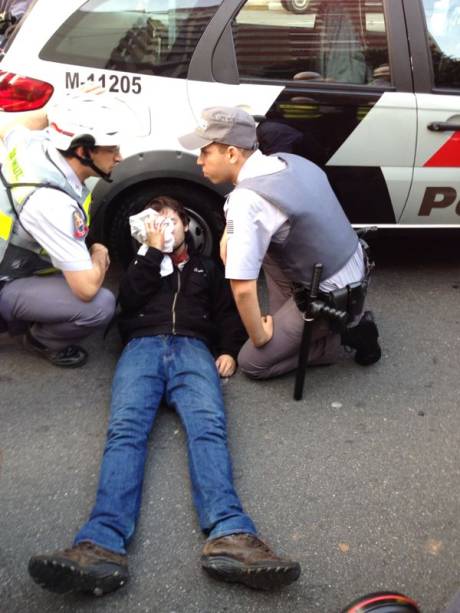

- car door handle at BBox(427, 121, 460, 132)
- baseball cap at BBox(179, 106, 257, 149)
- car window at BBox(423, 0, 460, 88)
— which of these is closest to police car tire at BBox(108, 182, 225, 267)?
baseball cap at BBox(179, 106, 257, 149)

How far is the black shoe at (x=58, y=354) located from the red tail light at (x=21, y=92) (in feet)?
3.68

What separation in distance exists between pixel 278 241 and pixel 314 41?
4.19ft

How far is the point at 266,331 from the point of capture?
2.76 metres

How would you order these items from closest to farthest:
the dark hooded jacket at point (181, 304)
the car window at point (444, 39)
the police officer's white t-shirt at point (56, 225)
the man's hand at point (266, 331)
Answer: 1. the police officer's white t-shirt at point (56, 225)
2. the man's hand at point (266, 331)
3. the dark hooded jacket at point (181, 304)
4. the car window at point (444, 39)

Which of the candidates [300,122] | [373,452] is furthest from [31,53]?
[373,452]

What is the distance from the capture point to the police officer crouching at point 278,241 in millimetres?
2434

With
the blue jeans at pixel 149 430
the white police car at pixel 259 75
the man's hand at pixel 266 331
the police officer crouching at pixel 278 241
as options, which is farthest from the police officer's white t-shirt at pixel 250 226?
the white police car at pixel 259 75

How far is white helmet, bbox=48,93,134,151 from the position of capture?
8.51 ft

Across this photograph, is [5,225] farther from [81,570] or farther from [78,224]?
[81,570]

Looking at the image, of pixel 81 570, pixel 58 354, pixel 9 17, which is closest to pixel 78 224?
pixel 58 354

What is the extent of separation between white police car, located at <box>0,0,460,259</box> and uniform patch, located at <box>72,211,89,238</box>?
25.3 inches

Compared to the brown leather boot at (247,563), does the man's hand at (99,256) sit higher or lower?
higher

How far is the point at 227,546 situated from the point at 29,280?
1.52 meters

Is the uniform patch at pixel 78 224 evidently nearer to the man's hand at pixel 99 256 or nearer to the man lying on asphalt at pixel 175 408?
the man's hand at pixel 99 256
